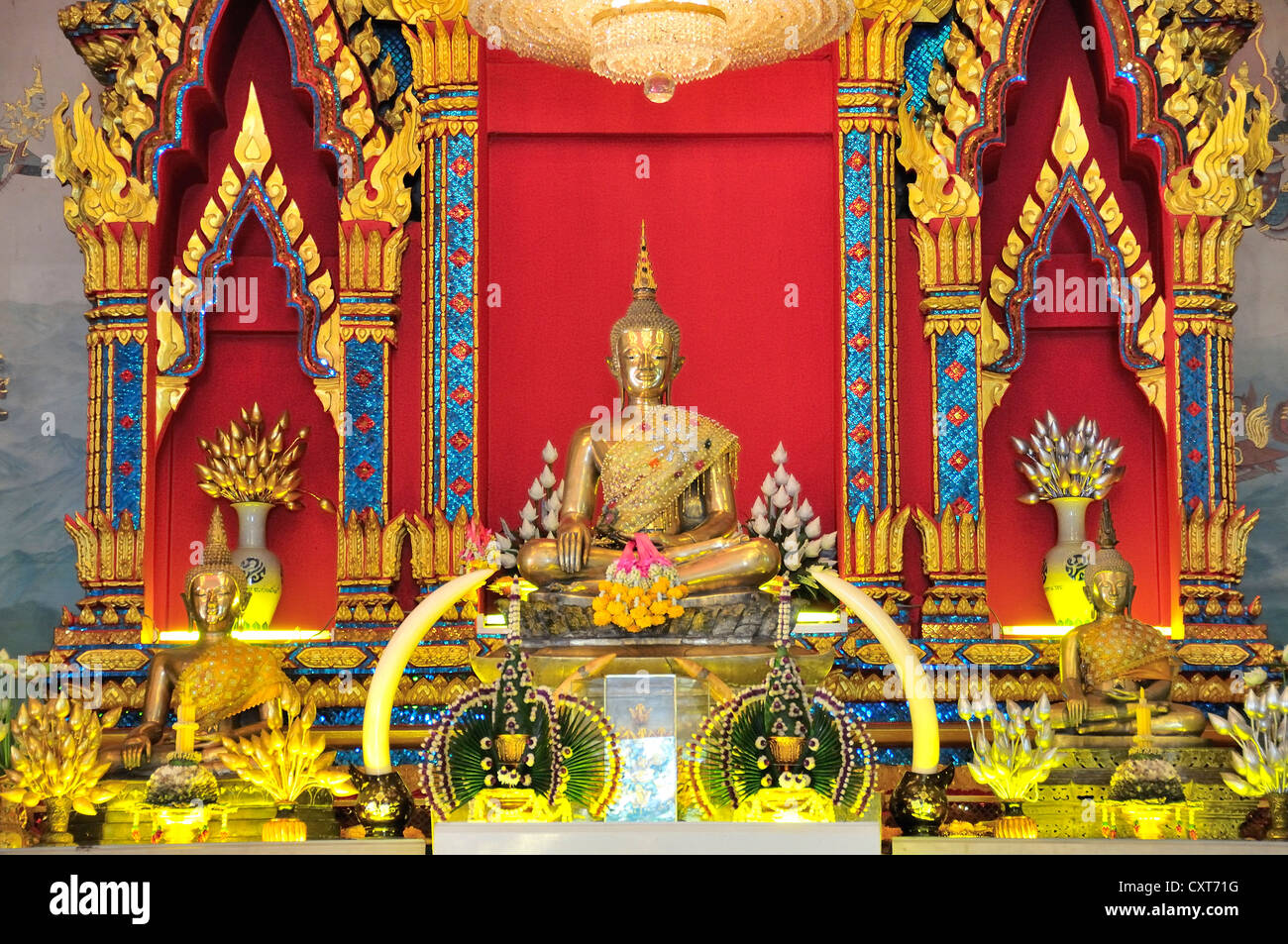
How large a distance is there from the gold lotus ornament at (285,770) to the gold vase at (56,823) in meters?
0.56

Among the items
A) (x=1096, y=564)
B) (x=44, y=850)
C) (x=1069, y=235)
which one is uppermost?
(x=1069, y=235)

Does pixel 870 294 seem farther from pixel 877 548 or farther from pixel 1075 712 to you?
pixel 1075 712

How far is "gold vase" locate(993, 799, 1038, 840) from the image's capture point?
563 centimetres

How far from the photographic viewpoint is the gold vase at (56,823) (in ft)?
19.0

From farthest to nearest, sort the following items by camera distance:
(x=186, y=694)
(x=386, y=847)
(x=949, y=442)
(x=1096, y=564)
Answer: (x=949, y=442) < (x=1096, y=564) < (x=186, y=694) < (x=386, y=847)

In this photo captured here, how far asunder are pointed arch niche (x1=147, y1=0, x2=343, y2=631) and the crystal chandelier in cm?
147

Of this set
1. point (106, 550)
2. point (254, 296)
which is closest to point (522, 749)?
point (106, 550)

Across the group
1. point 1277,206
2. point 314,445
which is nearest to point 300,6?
point 314,445

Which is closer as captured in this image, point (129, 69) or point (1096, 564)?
point (1096, 564)

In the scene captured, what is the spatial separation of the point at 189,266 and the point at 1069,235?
3.88 metres

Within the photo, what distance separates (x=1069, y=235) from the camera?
7688mm

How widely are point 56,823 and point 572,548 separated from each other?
206 centimetres

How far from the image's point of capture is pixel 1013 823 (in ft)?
18.6

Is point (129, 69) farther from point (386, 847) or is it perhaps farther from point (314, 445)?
point (386, 847)
